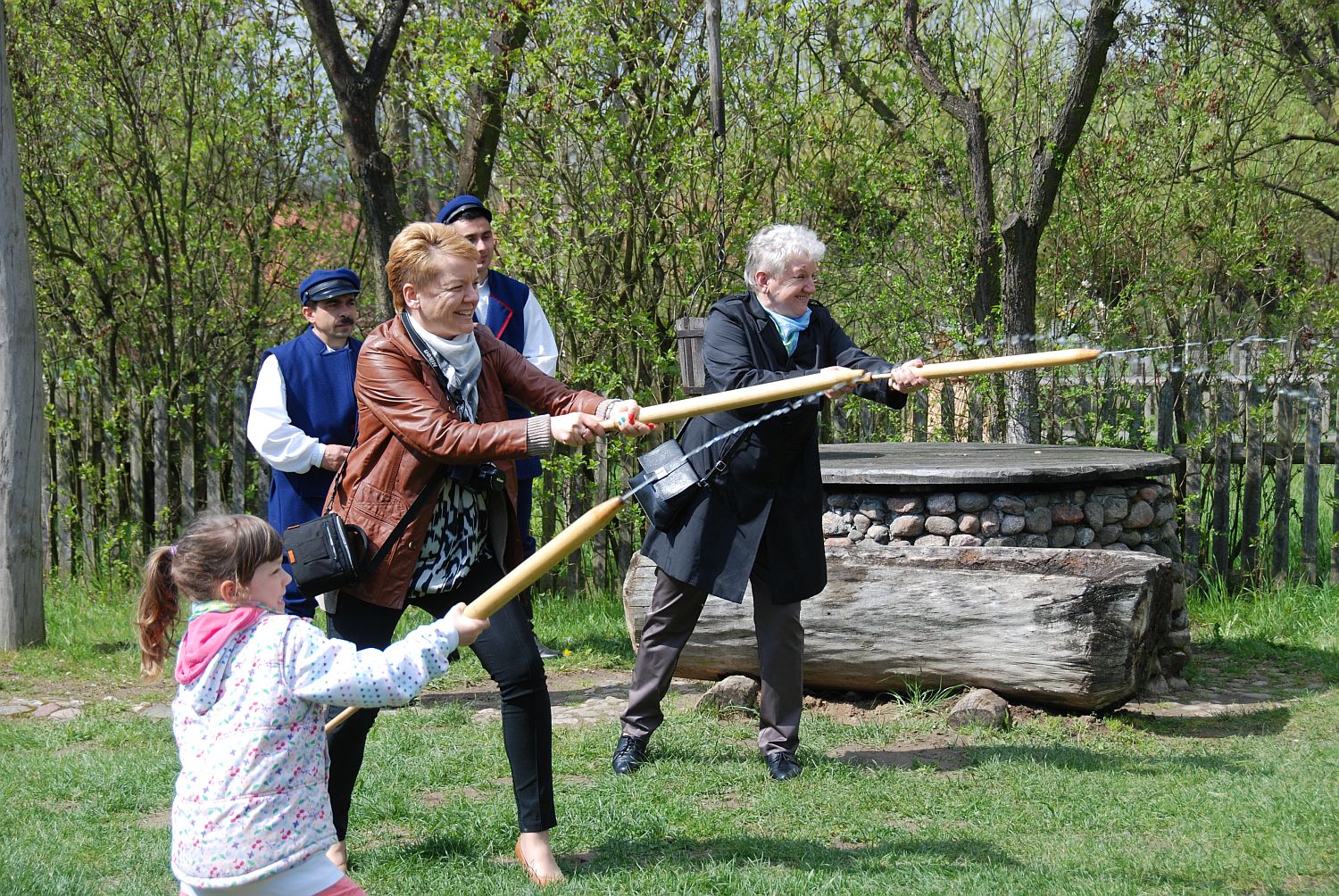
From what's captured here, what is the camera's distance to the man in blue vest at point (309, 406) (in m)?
5.30

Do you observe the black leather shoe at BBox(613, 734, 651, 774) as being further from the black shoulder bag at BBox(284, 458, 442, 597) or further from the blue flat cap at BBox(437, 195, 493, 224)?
the blue flat cap at BBox(437, 195, 493, 224)

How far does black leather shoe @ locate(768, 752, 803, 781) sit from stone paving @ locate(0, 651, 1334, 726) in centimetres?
113

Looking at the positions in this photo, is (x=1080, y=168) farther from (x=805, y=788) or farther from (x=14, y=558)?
(x=14, y=558)

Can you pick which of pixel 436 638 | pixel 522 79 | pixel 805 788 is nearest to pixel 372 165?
pixel 522 79

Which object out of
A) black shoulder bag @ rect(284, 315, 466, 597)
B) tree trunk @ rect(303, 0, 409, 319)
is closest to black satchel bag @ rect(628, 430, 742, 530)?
black shoulder bag @ rect(284, 315, 466, 597)

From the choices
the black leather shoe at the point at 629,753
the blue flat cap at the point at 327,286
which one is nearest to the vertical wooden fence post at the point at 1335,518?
the black leather shoe at the point at 629,753

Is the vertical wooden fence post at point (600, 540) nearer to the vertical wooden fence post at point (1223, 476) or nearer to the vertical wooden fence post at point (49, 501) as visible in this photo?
the vertical wooden fence post at point (1223, 476)

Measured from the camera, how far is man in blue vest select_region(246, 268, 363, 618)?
5.30m

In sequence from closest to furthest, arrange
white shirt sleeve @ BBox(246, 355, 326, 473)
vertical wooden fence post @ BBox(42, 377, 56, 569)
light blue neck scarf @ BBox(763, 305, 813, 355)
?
light blue neck scarf @ BBox(763, 305, 813, 355) → white shirt sleeve @ BBox(246, 355, 326, 473) → vertical wooden fence post @ BBox(42, 377, 56, 569)

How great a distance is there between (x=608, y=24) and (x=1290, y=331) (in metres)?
5.29

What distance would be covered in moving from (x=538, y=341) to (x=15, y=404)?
12.4 feet

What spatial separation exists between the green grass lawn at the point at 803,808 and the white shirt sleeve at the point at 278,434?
128 cm

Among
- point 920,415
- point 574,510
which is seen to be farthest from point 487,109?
point 920,415

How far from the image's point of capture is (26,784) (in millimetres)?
4906
